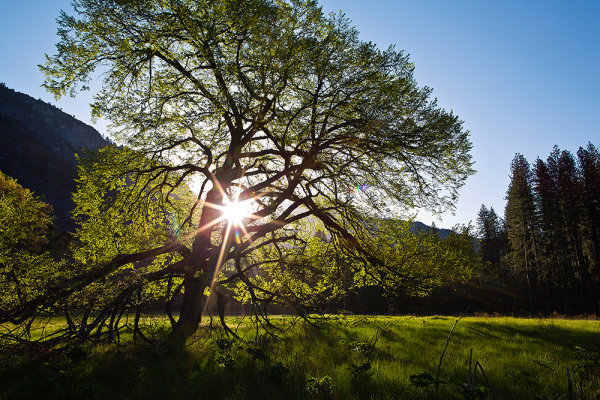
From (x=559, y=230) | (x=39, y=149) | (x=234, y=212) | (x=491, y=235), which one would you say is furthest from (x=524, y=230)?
(x=39, y=149)

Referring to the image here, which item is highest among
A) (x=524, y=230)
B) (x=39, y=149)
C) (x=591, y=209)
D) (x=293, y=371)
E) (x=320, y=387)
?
(x=39, y=149)

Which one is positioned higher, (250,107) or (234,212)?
(250,107)

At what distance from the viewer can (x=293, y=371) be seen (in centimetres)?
450

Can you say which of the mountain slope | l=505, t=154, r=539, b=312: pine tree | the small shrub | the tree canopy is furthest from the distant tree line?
the mountain slope

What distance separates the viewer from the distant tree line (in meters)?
34.9

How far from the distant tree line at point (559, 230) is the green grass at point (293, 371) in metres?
34.0

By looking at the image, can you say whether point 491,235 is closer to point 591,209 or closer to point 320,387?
point 591,209

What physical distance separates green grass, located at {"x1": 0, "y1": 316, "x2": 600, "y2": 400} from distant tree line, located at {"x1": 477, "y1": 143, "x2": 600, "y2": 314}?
34.0 m

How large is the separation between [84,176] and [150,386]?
6596 millimetres

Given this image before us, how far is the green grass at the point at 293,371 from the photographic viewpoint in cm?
360

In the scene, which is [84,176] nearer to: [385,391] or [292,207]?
[292,207]

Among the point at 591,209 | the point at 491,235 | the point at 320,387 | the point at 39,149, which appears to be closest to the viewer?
the point at 320,387

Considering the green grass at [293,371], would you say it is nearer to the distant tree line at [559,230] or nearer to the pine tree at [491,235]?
the distant tree line at [559,230]

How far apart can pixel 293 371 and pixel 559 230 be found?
48.7 m
